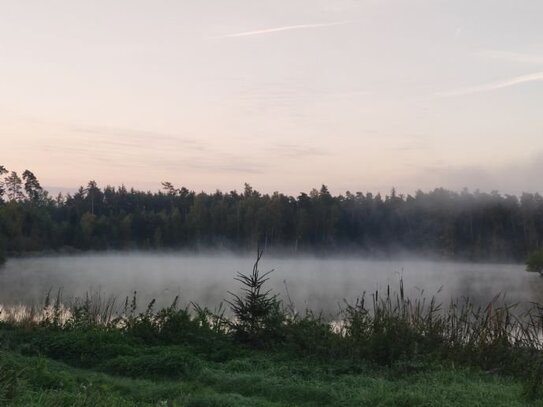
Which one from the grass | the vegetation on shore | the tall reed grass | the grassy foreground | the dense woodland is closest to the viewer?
the grassy foreground

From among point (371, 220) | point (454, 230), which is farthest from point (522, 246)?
point (371, 220)

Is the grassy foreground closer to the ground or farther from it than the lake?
farther from it

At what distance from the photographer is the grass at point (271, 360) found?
7.25 metres

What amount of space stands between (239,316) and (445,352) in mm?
4313

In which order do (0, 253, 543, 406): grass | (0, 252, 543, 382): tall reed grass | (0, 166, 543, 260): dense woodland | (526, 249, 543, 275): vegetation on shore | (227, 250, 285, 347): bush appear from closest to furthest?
(0, 253, 543, 406): grass < (0, 252, 543, 382): tall reed grass < (227, 250, 285, 347): bush < (526, 249, 543, 275): vegetation on shore < (0, 166, 543, 260): dense woodland

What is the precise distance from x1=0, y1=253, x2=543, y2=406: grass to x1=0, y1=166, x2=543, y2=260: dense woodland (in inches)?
3534

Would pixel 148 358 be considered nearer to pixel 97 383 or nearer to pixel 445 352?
pixel 97 383

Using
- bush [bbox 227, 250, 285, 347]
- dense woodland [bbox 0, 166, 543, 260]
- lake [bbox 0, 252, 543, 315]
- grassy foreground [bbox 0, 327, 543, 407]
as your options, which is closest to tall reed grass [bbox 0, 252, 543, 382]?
bush [bbox 227, 250, 285, 347]

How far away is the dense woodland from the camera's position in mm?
111250

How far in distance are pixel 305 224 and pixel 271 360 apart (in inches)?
4094

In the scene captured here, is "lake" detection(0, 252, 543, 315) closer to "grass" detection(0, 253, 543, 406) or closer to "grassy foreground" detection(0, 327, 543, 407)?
"grass" detection(0, 253, 543, 406)

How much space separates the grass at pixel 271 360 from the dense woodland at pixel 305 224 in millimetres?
89770

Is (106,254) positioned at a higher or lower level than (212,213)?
lower

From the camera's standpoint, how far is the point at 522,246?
4387 inches
